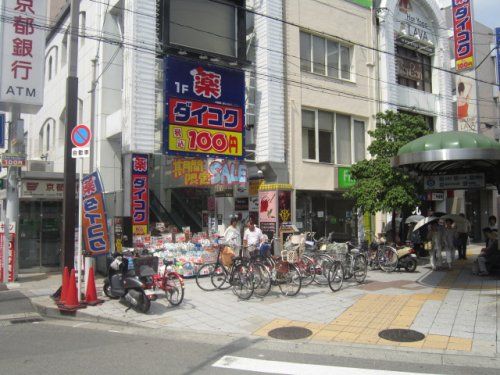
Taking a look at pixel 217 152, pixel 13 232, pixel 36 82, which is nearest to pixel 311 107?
pixel 217 152

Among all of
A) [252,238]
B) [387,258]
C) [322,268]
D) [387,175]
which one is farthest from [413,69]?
[322,268]

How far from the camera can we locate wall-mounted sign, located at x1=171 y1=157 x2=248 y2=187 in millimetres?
15133

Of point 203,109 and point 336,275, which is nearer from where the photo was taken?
point 336,275

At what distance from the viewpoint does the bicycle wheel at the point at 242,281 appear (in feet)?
33.8

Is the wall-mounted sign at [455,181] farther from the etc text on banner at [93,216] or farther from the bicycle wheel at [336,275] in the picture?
the etc text on banner at [93,216]

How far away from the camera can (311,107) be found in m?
19.4

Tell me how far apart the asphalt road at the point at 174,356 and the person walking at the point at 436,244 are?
29.2 feet

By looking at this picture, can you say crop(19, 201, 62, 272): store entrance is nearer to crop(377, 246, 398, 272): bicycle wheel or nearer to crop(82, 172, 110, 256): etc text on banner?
crop(82, 172, 110, 256): etc text on banner

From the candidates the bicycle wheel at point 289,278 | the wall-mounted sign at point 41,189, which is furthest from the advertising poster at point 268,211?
the wall-mounted sign at point 41,189

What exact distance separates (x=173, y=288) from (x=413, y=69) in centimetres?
2056

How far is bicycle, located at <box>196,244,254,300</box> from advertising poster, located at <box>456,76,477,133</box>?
1948 cm

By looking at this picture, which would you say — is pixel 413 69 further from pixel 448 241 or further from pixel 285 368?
pixel 285 368

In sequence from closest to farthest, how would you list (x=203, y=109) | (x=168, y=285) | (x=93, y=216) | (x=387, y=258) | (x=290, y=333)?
(x=290, y=333) → (x=168, y=285) → (x=93, y=216) → (x=387, y=258) → (x=203, y=109)

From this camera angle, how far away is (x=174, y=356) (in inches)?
253
